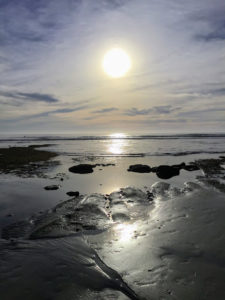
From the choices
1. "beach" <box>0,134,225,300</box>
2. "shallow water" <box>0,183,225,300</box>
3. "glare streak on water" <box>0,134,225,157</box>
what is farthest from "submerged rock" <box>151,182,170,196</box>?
"glare streak on water" <box>0,134,225,157</box>

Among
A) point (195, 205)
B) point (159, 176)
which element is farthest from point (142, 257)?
point (159, 176)

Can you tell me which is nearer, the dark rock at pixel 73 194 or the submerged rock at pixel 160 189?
the dark rock at pixel 73 194

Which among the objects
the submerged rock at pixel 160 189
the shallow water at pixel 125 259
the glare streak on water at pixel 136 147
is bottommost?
the shallow water at pixel 125 259

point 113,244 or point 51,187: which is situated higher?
point 51,187

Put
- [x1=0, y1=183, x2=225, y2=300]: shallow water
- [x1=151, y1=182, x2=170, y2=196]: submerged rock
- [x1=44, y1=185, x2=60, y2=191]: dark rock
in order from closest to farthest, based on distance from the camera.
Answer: [x1=0, y1=183, x2=225, y2=300]: shallow water < [x1=151, y1=182, x2=170, y2=196]: submerged rock < [x1=44, y1=185, x2=60, y2=191]: dark rock

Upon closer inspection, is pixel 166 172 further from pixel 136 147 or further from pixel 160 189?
pixel 136 147

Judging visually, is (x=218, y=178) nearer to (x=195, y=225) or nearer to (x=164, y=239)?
(x=195, y=225)

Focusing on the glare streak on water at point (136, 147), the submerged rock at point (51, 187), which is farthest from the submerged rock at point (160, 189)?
the glare streak on water at point (136, 147)

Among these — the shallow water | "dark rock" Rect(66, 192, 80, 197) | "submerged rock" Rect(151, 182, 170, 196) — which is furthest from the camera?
"submerged rock" Rect(151, 182, 170, 196)

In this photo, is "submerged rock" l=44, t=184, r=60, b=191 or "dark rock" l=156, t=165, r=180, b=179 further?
"dark rock" l=156, t=165, r=180, b=179

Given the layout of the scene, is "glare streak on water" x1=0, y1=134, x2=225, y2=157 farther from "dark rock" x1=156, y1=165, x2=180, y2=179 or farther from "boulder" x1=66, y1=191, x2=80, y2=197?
"boulder" x1=66, y1=191, x2=80, y2=197

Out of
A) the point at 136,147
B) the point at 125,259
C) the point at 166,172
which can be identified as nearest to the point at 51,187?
the point at 125,259

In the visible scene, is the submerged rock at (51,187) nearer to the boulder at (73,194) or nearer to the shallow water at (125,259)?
the boulder at (73,194)

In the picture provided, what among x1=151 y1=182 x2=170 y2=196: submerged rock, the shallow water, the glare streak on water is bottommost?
the shallow water
